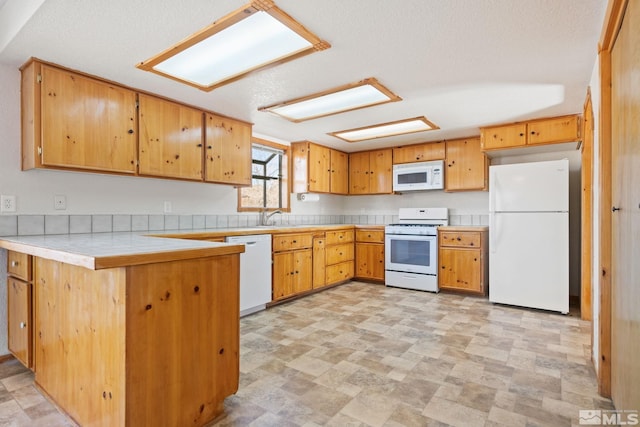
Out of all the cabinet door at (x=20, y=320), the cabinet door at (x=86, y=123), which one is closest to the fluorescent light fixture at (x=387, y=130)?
the cabinet door at (x=86, y=123)

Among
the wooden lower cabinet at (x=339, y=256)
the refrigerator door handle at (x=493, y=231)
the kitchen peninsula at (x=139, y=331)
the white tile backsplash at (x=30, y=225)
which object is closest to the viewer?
the kitchen peninsula at (x=139, y=331)

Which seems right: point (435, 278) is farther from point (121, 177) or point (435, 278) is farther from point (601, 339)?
point (121, 177)

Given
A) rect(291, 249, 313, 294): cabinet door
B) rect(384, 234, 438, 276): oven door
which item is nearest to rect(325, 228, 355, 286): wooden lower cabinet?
rect(291, 249, 313, 294): cabinet door

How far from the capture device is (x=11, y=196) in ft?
8.04

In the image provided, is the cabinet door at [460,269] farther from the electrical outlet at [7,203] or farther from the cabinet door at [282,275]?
the electrical outlet at [7,203]

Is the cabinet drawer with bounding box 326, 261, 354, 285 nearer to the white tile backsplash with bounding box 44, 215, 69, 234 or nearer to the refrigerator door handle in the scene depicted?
the refrigerator door handle

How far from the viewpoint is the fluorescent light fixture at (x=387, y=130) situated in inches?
151

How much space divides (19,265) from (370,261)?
13.4 feet

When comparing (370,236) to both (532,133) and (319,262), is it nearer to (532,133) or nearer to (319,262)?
(319,262)

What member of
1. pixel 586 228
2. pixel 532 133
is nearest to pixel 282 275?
pixel 586 228

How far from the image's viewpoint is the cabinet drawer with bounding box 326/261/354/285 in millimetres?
4754

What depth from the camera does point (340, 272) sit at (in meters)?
4.99

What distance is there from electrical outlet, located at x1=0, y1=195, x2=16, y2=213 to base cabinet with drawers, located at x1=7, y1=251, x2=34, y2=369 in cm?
31

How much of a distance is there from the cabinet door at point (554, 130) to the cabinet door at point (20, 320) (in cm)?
468
